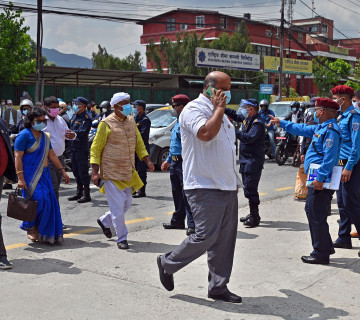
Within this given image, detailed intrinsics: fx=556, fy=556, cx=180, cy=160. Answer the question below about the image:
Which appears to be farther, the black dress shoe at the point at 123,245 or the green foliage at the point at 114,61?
the green foliage at the point at 114,61

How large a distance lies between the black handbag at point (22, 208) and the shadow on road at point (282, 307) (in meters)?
2.35

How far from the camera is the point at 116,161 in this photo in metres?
6.68

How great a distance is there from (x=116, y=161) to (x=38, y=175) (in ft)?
3.19

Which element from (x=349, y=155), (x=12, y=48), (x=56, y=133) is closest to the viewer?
(x=349, y=155)

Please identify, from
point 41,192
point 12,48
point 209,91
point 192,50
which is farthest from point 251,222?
point 192,50

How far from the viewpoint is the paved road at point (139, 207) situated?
7969 mm

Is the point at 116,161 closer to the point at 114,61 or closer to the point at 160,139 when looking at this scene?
the point at 160,139

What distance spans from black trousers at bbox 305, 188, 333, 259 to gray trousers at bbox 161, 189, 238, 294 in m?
1.40

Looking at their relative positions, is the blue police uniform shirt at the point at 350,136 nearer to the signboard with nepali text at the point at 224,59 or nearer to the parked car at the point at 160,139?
the parked car at the point at 160,139

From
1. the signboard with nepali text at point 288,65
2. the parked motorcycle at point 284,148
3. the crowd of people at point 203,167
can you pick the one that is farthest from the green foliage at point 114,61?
the crowd of people at point 203,167

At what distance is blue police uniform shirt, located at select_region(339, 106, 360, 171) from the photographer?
6219mm

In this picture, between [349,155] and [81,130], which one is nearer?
[349,155]

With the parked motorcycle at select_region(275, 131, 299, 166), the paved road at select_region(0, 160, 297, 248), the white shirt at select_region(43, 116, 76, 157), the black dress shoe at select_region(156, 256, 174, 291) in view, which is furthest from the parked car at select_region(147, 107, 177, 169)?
the black dress shoe at select_region(156, 256, 174, 291)

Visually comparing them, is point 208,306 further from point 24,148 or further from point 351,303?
point 24,148
